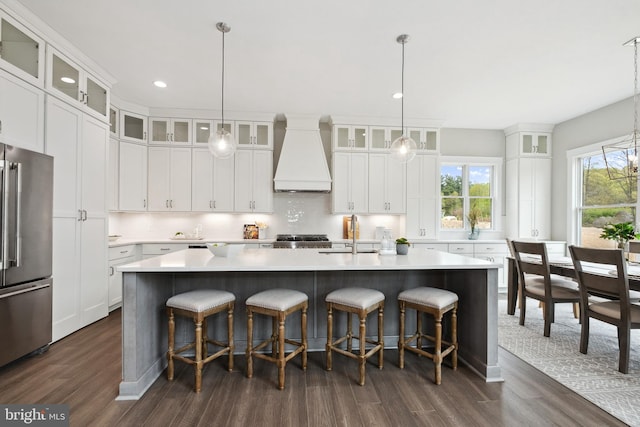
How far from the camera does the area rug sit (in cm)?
210

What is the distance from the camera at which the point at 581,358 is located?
2689 mm

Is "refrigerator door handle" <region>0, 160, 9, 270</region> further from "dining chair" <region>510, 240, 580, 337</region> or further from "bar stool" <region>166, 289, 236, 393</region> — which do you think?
"dining chair" <region>510, 240, 580, 337</region>

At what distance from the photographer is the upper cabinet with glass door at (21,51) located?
8.13ft

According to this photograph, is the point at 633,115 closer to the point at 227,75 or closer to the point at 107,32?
the point at 227,75

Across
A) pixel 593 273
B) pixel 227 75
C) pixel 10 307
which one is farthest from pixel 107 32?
pixel 593 273

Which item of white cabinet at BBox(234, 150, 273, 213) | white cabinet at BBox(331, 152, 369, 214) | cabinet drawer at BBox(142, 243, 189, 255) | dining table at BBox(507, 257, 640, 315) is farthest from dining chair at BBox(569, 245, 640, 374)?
cabinet drawer at BBox(142, 243, 189, 255)

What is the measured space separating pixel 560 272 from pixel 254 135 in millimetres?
4381

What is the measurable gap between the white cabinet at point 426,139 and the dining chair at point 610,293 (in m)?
2.99

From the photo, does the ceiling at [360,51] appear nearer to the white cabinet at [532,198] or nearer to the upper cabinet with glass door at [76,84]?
the upper cabinet with glass door at [76,84]

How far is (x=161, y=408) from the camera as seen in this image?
199 cm

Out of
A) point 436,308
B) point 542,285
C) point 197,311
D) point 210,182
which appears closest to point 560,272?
point 542,285

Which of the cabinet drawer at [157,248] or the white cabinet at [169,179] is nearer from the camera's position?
the cabinet drawer at [157,248]

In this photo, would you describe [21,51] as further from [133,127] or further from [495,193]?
[495,193]

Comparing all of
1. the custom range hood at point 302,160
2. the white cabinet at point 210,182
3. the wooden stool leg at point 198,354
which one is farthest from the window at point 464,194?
the wooden stool leg at point 198,354
